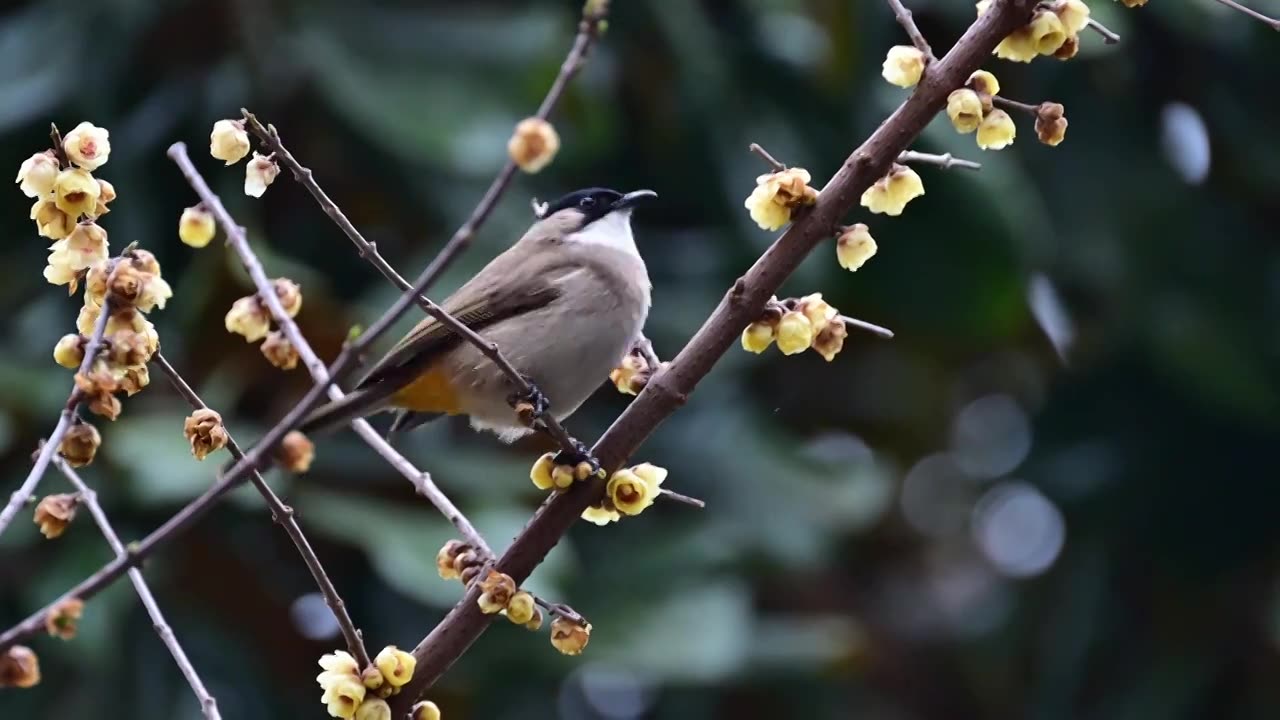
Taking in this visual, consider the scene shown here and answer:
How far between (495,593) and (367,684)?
0.18m

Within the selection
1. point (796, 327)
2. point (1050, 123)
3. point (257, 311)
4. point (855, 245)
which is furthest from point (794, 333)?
point (257, 311)

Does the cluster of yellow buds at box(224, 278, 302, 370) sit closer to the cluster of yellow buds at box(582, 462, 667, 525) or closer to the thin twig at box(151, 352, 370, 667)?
the thin twig at box(151, 352, 370, 667)

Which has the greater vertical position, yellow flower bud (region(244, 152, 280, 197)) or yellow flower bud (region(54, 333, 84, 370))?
yellow flower bud (region(244, 152, 280, 197))

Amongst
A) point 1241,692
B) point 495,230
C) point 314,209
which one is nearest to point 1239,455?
point 1241,692

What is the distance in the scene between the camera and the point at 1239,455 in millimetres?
6738

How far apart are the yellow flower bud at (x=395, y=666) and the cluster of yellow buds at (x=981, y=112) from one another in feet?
3.02

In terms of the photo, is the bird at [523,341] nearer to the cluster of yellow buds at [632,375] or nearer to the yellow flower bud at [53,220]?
the cluster of yellow buds at [632,375]

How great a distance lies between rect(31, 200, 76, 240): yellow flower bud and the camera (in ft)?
6.38

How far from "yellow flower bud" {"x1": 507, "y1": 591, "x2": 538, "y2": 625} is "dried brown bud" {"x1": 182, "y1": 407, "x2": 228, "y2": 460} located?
396 mm

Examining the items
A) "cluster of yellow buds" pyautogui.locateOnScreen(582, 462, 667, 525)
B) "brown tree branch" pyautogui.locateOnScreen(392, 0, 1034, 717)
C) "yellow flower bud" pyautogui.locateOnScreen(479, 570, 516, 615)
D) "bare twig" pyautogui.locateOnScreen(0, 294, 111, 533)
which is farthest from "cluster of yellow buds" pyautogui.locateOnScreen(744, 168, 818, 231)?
"bare twig" pyautogui.locateOnScreen(0, 294, 111, 533)

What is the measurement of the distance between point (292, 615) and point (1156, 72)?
4162 mm

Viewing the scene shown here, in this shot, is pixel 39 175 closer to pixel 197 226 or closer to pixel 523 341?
pixel 197 226

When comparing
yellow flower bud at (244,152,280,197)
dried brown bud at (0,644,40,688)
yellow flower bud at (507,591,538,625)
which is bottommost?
dried brown bud at (0,644,40,688)

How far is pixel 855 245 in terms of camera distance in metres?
2.14
